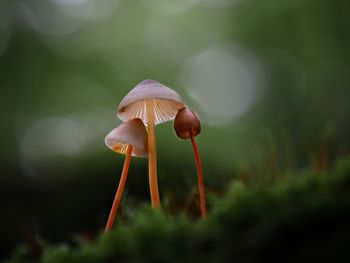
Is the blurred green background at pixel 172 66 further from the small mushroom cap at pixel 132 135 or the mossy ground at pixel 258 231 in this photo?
the mossy ground at pixel 258 231

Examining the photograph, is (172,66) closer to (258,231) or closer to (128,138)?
(128,138)

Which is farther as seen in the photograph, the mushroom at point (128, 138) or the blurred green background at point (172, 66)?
the blurred green background at point (172, 66)

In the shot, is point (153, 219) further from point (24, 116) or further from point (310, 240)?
point (24, 116)

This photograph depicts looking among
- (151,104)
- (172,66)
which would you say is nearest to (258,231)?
(151,104)

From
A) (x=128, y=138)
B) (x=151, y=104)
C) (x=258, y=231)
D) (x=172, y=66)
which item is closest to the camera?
(x=258, y=231)

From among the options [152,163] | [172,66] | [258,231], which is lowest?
[258,231]

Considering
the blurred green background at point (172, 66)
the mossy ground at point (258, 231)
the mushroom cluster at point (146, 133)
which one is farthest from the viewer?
the blurred green background at point (172, 66)

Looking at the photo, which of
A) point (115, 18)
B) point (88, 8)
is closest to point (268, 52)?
point (115, 18)

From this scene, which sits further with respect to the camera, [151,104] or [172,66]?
[172,66]

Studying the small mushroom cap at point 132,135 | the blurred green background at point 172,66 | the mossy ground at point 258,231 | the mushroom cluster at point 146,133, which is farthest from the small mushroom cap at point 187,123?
the blurred green background at point 172,66
